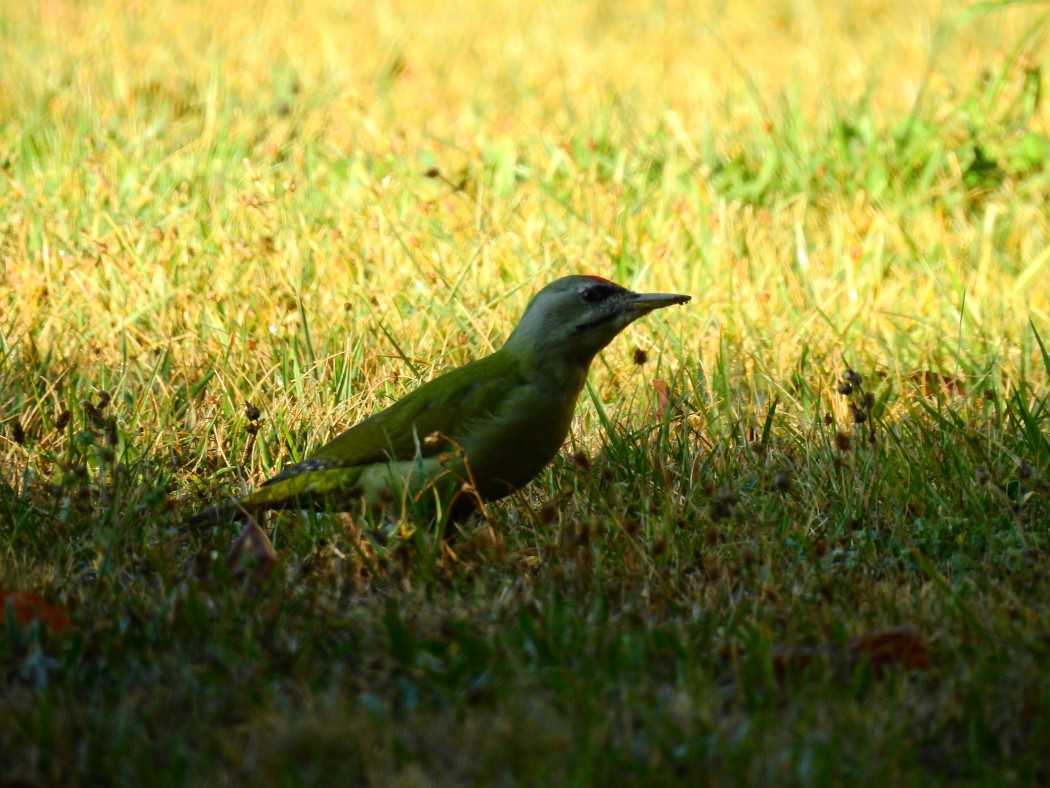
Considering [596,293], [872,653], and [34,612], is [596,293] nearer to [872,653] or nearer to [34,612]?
[872,653]

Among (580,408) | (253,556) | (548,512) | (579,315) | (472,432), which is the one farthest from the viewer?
(580,408)

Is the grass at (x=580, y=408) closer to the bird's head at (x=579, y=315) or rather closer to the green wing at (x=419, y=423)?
the green wing at (x=419, y=423)

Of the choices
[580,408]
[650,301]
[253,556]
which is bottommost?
[580,408]

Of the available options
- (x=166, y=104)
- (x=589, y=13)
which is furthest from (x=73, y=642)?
(x=589, y=13)

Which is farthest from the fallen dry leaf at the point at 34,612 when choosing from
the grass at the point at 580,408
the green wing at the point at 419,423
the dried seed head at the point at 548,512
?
the dried seed head at the point at 548,512

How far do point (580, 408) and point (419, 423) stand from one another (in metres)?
A: 0.88

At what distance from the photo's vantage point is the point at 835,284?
541cm

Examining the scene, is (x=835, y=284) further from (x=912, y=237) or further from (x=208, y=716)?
(x=208, y=716)

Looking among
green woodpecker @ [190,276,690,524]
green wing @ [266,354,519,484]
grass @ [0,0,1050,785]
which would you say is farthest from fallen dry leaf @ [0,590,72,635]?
green wing @ [266,354,519,484]

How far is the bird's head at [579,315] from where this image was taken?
3893 mm

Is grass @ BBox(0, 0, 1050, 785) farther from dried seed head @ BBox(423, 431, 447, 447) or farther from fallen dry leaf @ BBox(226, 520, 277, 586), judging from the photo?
dried seed head @ BBox(423, 431, 447, 447)

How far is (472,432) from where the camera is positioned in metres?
3.70

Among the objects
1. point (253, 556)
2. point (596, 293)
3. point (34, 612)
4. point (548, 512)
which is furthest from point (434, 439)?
point (34, 612)

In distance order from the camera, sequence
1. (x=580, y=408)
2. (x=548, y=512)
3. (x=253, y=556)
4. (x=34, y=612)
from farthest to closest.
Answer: (x=580, y=408), (x=548, y=512), (x=253, y=556), (x=34, y=612)
